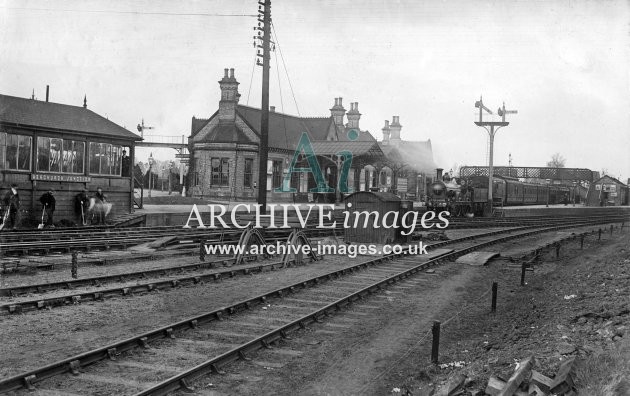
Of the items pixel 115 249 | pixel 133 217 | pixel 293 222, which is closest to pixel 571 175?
pixel 293 222

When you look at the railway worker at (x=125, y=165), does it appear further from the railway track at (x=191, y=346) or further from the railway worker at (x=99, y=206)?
the railway track at (x=191, y=346)

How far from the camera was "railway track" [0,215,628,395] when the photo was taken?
20.2 feet

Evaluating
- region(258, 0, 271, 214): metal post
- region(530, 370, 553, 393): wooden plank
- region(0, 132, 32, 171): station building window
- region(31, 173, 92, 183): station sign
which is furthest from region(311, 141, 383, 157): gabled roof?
region(530, 370, 553, 393): wooden plank

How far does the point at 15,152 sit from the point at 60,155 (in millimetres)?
1919

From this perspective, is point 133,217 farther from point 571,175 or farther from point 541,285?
point 571,175

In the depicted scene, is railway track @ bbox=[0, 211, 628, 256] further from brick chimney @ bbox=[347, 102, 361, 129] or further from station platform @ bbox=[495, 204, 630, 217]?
brick chimney @ bbox=[347, 102, 361, 129]

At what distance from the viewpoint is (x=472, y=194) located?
1485 inches

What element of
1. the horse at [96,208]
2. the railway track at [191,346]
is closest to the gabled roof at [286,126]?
the horse at [96,208]

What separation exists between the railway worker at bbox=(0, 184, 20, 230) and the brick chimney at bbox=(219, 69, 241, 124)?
2184 cm

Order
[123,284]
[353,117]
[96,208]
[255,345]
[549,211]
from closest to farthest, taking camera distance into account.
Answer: [255,345] < [123,284] < [96,208] < [549,211] < [353,117]

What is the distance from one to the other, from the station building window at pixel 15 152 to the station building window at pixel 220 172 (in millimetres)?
17825

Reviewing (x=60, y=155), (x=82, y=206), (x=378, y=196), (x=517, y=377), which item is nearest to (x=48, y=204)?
(x=82, y=206)

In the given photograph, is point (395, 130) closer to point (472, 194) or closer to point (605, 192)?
point (605, 192)

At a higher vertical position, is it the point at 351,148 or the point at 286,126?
the point at 286,126
